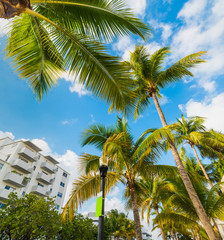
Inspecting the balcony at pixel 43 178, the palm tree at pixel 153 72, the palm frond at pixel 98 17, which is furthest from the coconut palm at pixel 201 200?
the balcony at pixel 43 178

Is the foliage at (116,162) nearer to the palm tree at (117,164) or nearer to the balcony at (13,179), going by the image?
the palm tree at (117,164)

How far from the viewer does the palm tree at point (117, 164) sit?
694 centimetres

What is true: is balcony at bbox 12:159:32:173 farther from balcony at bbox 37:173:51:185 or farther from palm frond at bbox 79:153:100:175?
palm frond at bbox 79:153:100:175

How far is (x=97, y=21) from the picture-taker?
3406mm

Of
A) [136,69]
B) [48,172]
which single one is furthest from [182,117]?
[48,172]

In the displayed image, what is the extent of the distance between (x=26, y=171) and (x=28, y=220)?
69.3 ft

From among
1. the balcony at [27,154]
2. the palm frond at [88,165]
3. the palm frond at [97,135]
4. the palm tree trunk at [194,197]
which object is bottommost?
the palm tree trunk at [194,197]

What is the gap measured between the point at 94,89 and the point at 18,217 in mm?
13757

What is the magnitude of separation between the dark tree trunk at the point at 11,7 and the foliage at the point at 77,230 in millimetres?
17955

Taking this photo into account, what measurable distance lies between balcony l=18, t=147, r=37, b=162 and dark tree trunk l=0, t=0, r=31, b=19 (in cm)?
3403

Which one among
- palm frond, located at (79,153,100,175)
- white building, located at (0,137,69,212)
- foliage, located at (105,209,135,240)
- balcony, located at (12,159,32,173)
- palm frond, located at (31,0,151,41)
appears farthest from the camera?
foliage, located at (105,209,135,240)

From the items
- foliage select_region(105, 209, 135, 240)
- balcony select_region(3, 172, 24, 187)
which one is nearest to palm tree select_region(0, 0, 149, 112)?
balcony select_region(3, 172, 24, 187)

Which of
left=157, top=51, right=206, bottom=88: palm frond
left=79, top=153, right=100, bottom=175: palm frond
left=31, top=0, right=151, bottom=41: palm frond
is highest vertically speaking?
left=157, top=51, right=206, bottom=88: palm frond

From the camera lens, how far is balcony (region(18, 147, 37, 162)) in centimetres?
3143
